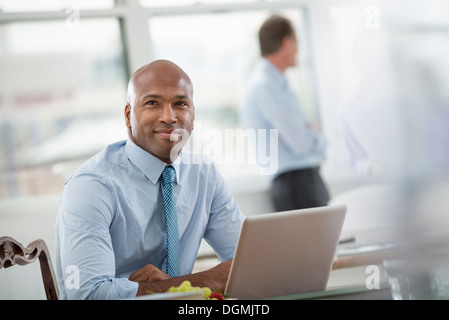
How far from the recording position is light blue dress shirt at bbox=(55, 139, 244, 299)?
53.5 inches

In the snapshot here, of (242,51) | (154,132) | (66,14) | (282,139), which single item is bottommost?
(282,139)

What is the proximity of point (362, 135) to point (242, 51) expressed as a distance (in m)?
1.36

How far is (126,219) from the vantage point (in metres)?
1.57

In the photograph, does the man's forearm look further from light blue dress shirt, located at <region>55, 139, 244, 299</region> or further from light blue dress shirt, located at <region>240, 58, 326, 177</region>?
light blue dress shirt, located at <region>240, 58, 326, 177</region>

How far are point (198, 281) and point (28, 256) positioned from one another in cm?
48

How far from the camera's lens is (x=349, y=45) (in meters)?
4.03

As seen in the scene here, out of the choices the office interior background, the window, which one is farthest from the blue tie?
the window

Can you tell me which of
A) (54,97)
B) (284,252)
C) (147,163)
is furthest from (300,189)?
(284,252)

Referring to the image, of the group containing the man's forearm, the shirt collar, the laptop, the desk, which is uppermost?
the shirt collar

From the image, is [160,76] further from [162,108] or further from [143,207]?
[143,207]

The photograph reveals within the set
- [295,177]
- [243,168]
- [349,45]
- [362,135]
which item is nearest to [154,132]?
[362,135]

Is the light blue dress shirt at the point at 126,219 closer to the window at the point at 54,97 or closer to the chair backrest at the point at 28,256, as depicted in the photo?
the chair backrest at the point at 28,256

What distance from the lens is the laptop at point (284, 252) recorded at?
1.12m

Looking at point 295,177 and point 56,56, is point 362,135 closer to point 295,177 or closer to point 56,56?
point 295,177
